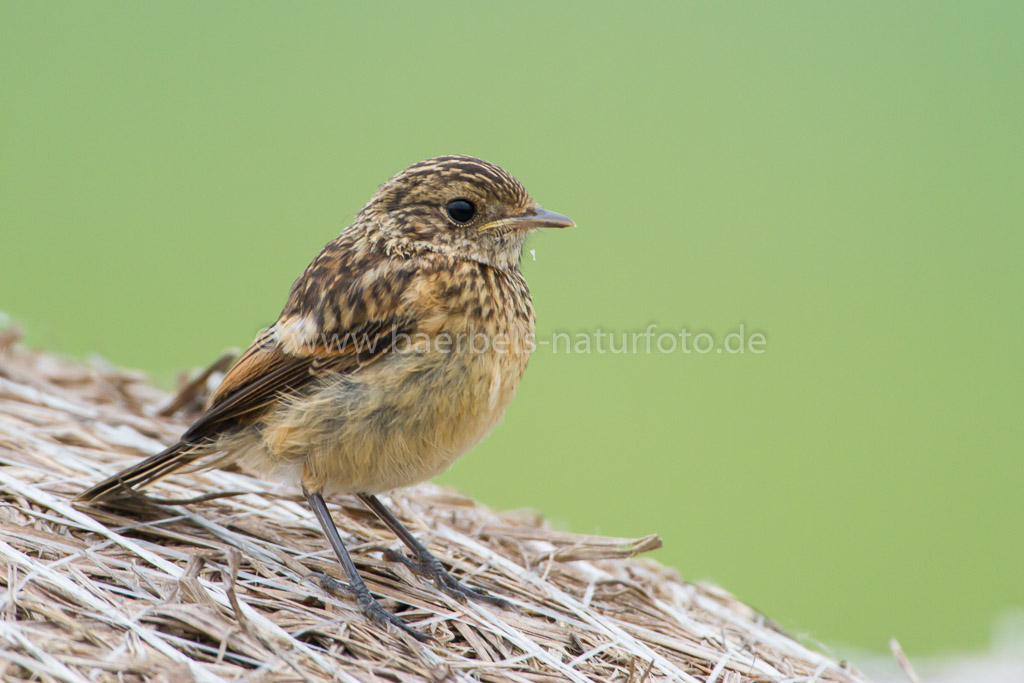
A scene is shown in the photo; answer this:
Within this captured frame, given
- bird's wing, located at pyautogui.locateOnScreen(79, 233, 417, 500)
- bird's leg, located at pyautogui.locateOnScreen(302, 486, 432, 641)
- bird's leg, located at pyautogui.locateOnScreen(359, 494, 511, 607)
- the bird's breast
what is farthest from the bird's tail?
bird's leg, located at pyautogui.locateOnScreen(359, 494, 511, 607)

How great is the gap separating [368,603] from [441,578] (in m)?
0.39

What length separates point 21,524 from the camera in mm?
2877

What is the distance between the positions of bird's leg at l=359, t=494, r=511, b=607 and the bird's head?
3.43 ft

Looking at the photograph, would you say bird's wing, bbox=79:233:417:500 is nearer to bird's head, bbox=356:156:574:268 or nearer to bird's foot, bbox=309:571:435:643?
bird's head, bbox=356:156:574:268

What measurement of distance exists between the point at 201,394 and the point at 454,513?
1.44 meters

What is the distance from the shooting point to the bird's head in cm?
351

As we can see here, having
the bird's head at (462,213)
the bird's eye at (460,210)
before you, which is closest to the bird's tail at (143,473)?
the bird's head at (462,213)

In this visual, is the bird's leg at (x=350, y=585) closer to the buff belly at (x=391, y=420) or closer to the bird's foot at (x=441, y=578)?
the buff belly at (x=391, y=420)

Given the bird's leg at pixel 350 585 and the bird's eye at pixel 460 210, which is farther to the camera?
the bird's eye at pixel 460 210

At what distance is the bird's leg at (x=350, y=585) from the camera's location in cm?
273

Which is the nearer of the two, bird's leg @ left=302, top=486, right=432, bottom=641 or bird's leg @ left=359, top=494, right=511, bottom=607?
bird's leg @ left=302, top=486, right=432, bottom=641

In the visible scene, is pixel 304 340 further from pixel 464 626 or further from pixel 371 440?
pixel 464 626

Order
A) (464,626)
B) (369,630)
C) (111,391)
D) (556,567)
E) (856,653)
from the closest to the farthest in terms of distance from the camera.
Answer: (369,630), (464,626), (556,567), (856,653), (111,391)

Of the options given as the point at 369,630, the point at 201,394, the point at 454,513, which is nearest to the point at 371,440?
the point at 369,630
